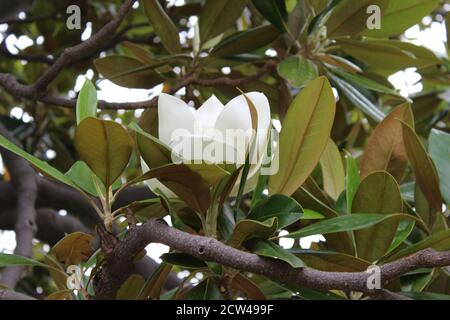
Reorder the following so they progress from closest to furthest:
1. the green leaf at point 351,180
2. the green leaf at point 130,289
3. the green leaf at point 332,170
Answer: the green leaf at point 351,180
the green leaf at point 332,170
the green leaf at point 130,289

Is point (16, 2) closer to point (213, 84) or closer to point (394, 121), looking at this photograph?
point (213, 84)

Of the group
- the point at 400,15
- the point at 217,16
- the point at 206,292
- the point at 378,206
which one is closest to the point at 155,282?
the point at 206,292

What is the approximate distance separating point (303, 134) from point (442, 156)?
235 millimetres

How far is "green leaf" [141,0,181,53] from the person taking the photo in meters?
1.10

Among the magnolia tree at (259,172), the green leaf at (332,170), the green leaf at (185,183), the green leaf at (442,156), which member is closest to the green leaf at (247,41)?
the magnolia tree at (259,172)

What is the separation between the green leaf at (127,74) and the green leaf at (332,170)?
1.19 ft

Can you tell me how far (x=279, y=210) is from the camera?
2.45 feet

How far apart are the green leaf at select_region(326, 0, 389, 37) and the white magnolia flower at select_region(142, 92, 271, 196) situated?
0.39 m

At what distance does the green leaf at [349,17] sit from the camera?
1.06 metres

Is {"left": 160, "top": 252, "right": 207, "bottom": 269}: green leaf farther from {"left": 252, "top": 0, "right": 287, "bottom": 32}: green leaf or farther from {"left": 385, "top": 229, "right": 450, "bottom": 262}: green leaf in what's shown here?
{"left": 252, "top": 0, "right": 287, "bottom": 32}: green leaf

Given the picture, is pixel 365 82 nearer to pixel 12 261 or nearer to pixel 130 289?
pixel 130 289

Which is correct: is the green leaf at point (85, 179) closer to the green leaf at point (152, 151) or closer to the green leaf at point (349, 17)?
the green leaf at point (152, 151)

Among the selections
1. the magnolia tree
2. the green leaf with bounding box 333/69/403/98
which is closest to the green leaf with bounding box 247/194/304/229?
the magnolia tree
